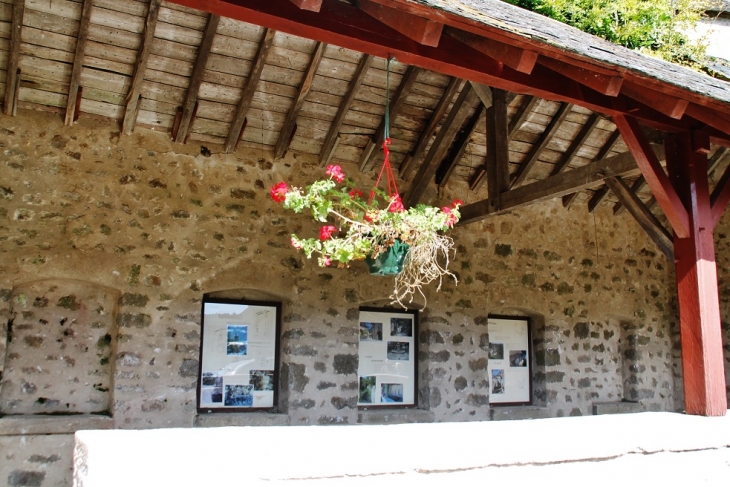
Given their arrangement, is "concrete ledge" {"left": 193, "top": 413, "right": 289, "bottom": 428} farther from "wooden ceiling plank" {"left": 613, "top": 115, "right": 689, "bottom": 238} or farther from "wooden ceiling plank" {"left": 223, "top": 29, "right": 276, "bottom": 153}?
"wooden ceiling plank" {"left": 613, "top": 115, "right": 689, "bottom": 238}

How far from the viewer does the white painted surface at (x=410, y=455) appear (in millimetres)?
2322

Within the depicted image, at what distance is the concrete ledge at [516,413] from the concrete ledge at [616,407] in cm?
67

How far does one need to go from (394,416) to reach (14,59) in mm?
4010

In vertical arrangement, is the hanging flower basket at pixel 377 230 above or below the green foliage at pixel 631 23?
below

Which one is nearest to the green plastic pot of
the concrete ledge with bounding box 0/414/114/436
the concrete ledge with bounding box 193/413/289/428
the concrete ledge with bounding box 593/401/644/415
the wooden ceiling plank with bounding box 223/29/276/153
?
the wooden ceiling plank with bounding box 223/29/276/153

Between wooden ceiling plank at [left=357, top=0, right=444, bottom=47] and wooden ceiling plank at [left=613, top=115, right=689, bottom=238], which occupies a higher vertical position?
wooden ceiling plank at [left=357, top=0, right=444, bottom=47]

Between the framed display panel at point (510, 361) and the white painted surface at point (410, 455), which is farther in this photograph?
the framed display panel at point (510, 361)

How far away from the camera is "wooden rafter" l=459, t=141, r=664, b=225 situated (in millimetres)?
4641

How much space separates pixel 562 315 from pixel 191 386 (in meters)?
3.89

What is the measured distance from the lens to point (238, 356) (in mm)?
5586

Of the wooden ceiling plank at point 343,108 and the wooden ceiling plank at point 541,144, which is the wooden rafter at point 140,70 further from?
the wooden ceiling plank at point 541,144

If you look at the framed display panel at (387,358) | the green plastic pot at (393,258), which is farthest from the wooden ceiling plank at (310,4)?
the framed display panel at (387,358)

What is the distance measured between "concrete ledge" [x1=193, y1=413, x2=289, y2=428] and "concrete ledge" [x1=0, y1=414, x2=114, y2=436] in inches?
27.0

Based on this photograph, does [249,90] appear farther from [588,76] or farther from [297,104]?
[588,76]
